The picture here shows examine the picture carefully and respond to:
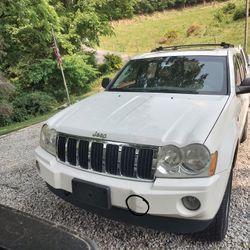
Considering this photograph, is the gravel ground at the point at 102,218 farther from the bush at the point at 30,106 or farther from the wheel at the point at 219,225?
the bush at the point at 30,106

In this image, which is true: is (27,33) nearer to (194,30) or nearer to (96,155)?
(96,155)

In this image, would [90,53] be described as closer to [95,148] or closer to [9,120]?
[9,120]

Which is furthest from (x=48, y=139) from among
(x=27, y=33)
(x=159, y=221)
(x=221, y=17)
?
(x=221, y=17)

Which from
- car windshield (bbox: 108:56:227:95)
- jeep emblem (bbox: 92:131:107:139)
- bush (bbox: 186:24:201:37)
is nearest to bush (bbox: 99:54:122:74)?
bush (bbox: 186:24:201:37)

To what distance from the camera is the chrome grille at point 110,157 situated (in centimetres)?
258

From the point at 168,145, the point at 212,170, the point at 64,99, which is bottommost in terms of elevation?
the point at 64,99

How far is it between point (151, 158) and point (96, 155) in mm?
492

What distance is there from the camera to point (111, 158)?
270cm

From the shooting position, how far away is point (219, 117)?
286 cm

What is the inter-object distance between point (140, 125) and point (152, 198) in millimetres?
619

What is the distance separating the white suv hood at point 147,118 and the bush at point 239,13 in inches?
1287

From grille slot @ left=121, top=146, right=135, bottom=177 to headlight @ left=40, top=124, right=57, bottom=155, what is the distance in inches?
32.1

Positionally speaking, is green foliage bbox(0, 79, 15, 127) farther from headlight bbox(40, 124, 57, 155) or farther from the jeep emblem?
the jeep emblem

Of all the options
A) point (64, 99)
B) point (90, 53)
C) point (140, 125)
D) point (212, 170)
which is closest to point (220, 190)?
point (212, 170)
